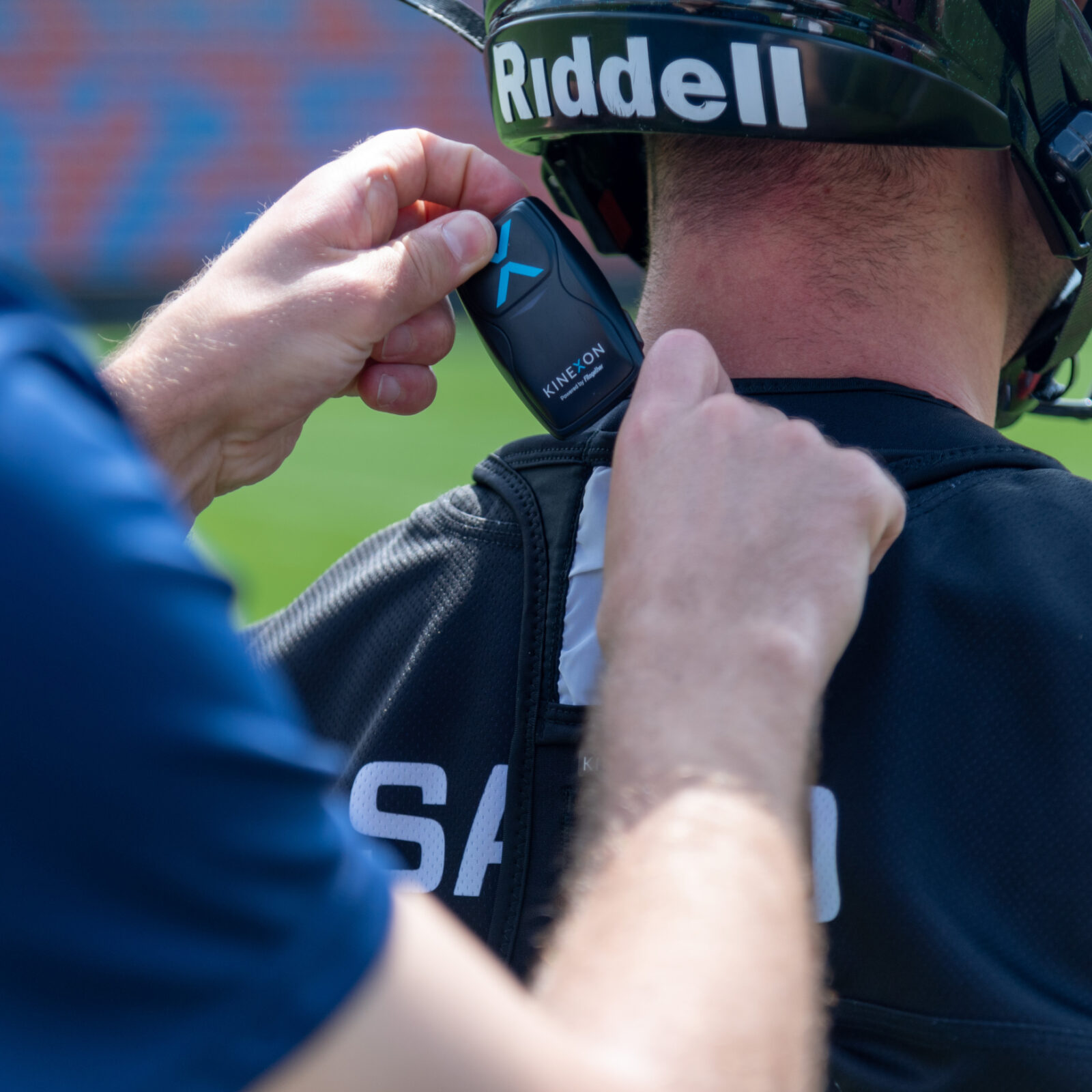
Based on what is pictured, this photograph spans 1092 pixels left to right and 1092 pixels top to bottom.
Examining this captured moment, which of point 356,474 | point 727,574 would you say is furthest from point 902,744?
point 356,474

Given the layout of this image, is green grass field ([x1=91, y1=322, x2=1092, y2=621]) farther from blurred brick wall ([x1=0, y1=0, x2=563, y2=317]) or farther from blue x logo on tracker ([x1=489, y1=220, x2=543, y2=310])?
blurred brick wall ([x1=0, y1=0, x2=563, y2=317])

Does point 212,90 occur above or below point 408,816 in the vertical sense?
below

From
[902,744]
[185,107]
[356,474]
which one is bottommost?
[185,107]

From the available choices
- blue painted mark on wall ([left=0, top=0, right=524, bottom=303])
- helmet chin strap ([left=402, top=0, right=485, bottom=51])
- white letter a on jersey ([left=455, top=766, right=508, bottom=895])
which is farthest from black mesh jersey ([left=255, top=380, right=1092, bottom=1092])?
blue painted mark on wall ([left=0, top=0, right=524, bottom=303])

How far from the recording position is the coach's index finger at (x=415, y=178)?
122 centimetres

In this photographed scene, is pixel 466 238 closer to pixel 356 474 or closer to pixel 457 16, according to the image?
pixel 457 16

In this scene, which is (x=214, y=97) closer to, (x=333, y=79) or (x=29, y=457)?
(x=333, y=79)

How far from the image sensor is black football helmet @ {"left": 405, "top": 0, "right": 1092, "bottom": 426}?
106cm

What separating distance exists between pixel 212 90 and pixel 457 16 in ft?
40.3

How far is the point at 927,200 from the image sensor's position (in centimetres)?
120

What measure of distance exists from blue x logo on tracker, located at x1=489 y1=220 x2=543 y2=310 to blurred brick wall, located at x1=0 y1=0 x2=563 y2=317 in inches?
466

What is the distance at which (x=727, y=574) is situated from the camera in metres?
0.77

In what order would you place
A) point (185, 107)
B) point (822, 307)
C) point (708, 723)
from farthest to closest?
point (185, 107), point (822, 307), point (708, 723)

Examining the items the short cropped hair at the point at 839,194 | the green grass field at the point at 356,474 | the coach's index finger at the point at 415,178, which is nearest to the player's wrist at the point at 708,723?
the short cropped hair at the point at 839,194
